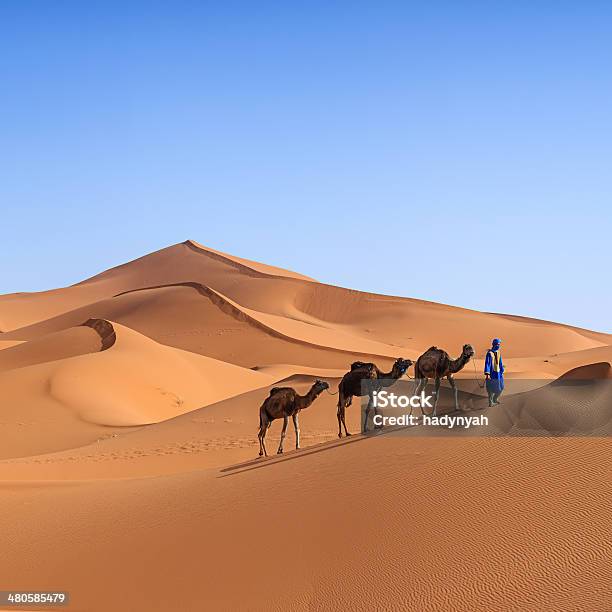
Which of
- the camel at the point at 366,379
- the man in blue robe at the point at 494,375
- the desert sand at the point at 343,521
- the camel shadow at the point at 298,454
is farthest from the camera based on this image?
the camel at the point at 366,379

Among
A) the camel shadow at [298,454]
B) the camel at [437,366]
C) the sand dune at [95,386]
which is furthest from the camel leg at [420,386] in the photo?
the sand dune at [95,386]

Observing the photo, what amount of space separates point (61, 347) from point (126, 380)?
31.3 ft

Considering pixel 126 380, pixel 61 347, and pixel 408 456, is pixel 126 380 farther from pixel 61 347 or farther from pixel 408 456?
pixel 408 456

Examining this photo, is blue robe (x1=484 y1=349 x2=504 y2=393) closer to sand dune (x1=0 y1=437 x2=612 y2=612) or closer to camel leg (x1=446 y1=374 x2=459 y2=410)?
camel leg (x1=446 y1=374 x2=459 y2=410)

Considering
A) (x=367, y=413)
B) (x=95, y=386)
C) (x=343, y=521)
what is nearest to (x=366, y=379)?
(x=367, y=413)

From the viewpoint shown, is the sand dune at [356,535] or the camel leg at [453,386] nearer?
the sand dune at [356,535]

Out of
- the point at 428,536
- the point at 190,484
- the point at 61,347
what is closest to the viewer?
the point at 428,536

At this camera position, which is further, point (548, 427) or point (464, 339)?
point (464, 339)

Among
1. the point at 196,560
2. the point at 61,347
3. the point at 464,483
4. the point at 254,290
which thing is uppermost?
the point at 254,290

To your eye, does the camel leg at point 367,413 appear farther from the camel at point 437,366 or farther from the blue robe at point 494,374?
the blue robe at point 494,374

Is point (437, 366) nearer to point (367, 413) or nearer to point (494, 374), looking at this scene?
point (494, 374)

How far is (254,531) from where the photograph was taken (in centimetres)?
1116

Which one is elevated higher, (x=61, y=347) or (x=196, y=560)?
(x=61, y=347)

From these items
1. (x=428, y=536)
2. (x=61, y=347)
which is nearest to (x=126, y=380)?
(x=61, y=347)
